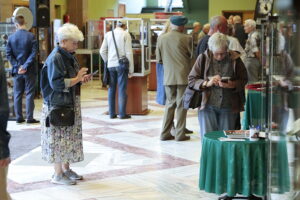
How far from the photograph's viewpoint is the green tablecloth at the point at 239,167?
4660 millimetres

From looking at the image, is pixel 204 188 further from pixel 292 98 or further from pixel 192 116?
pixel 192 116

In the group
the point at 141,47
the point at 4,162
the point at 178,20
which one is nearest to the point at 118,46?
the point at 141,47

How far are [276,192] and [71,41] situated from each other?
8.35ft

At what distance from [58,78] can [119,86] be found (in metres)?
4.40

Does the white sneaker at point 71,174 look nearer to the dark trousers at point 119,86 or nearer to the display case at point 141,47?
the dark trousers at point 119,86

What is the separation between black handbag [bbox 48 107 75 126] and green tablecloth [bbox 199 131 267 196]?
1425 millimetres

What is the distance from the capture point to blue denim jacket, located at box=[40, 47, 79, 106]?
5.43 meters

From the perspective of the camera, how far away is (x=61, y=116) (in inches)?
213

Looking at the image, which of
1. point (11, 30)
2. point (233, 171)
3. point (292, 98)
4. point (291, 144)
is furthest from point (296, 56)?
point (11, 30)

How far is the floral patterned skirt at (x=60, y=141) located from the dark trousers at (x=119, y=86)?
412 cm

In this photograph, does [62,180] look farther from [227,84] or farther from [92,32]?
[92,32]

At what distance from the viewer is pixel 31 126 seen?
928 cm

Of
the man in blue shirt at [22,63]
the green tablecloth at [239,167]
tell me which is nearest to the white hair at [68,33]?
the green tablecloth at [239,167]

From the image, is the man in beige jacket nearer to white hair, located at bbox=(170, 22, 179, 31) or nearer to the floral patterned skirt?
white hair, located at bbox=(170, 22, 179, 31)
